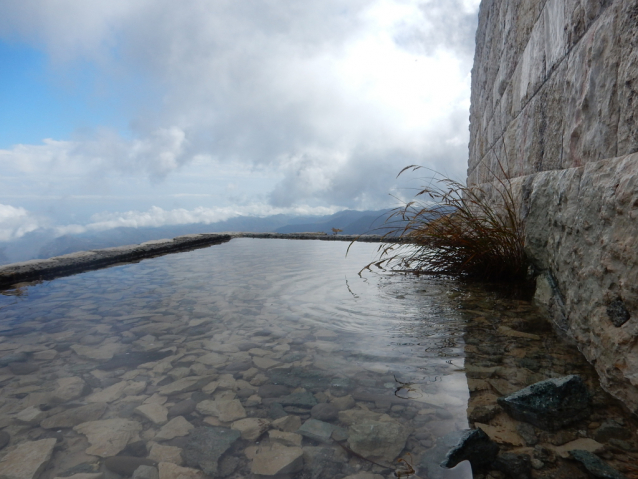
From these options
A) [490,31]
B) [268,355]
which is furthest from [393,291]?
[490,31]

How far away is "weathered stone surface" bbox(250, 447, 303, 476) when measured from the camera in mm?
886

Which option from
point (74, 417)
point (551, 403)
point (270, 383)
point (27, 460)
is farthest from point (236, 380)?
point (551, 403)

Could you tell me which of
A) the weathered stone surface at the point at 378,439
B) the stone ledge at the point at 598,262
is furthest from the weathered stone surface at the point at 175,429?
the stone ledge at the point at 598,262

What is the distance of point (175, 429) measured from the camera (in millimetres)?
1050

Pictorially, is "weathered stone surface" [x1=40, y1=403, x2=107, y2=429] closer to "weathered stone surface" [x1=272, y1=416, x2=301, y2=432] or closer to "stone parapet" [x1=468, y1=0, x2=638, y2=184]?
"weathered stone surface" [x1=272, y1=416, x2=301, y2=432]

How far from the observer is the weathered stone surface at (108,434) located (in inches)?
38.1

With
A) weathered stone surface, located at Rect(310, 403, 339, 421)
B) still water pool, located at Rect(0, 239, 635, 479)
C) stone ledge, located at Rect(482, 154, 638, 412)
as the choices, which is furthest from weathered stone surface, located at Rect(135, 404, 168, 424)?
stone ledge, located at Rect(482, 154, 638, 412)

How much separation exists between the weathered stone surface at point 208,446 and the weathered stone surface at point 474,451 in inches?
22.2

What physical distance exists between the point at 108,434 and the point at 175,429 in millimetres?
183

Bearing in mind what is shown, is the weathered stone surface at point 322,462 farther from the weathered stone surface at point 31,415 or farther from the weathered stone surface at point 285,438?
the weathered stone surface at point 31,415

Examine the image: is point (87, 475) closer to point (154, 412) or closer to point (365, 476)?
point (154, 412)

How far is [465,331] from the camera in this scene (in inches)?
70.9

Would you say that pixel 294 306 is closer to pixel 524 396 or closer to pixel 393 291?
pixel 393 291

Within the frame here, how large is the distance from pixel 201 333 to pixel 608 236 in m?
1.76
